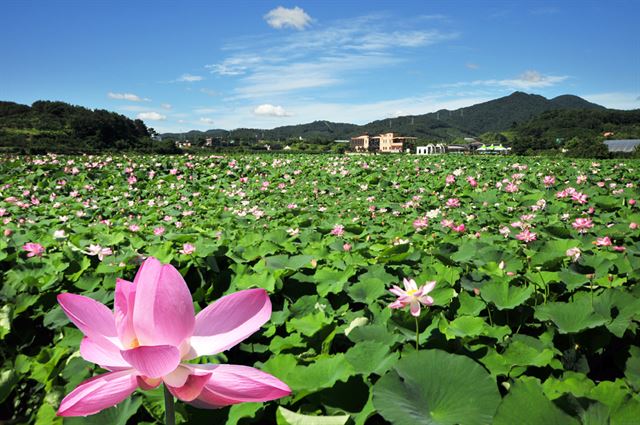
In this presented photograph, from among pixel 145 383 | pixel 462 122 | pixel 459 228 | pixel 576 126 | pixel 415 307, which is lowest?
pixel 459 228

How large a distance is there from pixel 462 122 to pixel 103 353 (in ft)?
572

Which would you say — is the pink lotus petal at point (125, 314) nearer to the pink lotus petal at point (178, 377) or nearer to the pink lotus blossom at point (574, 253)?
the pink lotus petal at point (178, 377)

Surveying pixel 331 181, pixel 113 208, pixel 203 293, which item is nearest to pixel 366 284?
pixel 203 293

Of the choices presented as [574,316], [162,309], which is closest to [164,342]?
[162,309]

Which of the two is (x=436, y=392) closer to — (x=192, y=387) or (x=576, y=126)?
(x=192, y=387)

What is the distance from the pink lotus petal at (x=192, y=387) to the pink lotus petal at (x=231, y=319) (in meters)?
0.06

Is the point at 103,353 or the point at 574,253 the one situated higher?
the point at 103,353

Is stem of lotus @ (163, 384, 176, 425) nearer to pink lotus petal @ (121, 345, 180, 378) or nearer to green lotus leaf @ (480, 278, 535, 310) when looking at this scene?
pink lotus petal @ (121, 345, 180, 378)

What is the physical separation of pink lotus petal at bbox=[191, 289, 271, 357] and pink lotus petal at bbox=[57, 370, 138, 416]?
9 cm

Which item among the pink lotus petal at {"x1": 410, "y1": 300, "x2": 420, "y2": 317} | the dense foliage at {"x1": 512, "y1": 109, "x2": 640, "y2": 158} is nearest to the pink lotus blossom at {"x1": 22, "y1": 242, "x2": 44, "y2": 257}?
the pink lotus petal at {"x1": 410, "y1": 300, "x2": 420, "y2": 317}

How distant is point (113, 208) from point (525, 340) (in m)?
4.74

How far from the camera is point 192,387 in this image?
52 centimetres

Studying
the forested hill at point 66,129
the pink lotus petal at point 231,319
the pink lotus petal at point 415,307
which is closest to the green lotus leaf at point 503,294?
the pink lotus petal at point 415,307

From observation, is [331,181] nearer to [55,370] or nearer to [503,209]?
[503,209]
